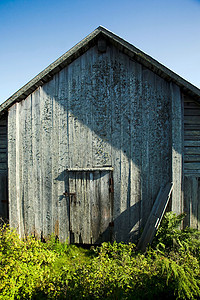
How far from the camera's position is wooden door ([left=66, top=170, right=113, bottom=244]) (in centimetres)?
557

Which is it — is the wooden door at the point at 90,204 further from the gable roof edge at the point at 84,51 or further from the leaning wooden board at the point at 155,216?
the gable roof edge at the point at 84,51

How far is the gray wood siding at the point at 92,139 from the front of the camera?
5.45 metres

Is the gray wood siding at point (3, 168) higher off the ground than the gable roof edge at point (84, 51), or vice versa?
the gable roof edge at point (84, 51)

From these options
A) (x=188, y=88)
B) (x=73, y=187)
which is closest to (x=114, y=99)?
(x=188, y=88)

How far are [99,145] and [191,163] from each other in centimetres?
263

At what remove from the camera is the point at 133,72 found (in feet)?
18.0

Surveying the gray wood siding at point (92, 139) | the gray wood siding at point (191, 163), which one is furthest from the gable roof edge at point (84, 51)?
the gray wood siding at point (191, 163)

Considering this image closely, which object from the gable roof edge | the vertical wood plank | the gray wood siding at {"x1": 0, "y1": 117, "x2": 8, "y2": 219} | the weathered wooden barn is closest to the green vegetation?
the vertical wood plank

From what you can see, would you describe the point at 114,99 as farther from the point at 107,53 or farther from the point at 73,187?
the point at 73,187

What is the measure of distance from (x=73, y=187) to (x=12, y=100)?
308 cm

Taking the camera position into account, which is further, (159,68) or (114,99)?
(114,99)

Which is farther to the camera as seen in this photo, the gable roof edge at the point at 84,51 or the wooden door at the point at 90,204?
the wooden door at the point at 90,204

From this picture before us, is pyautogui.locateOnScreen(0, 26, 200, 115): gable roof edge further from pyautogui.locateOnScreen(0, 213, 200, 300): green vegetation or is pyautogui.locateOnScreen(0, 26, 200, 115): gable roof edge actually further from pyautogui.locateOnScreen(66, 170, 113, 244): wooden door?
pyautogui.locateOnScreen(0, 213, 200, 300): green vegetation

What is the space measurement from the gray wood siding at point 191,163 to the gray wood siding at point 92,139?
0.48 m
